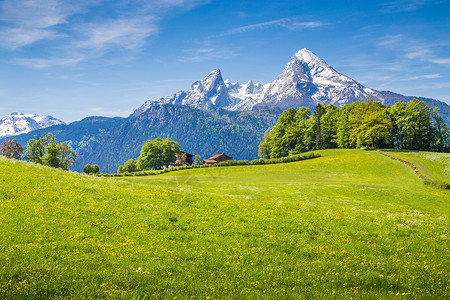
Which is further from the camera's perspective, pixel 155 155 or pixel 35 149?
pixel 155 155

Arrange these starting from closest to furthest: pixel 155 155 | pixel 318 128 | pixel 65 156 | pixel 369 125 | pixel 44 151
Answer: pixel 44 151, pixel 369 125, pixel 65 156, pixel 318 128, pixel 155 155

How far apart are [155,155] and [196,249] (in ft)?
423

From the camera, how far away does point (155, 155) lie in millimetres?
135500

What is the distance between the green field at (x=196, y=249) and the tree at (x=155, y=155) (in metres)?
114

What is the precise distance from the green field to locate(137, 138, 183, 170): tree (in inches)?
4496

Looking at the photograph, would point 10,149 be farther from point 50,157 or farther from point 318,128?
point 318,128

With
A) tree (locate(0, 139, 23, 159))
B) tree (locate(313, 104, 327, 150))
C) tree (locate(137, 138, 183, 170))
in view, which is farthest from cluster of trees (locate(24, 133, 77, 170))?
tree (locate(313, 104, 327, 150))

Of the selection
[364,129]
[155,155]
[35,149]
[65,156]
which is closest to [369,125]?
[364,129]

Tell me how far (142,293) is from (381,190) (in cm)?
4368

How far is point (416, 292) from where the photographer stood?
9.34 m

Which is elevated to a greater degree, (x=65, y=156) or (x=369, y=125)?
(x=369, y=125)

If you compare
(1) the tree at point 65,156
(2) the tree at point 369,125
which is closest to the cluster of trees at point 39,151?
(1) the tree at point 65,156

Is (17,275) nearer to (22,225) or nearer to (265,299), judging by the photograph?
(22,225)

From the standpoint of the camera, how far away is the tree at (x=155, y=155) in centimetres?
13375
